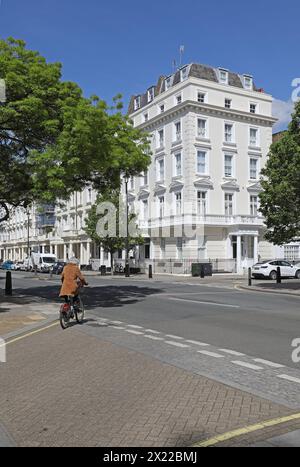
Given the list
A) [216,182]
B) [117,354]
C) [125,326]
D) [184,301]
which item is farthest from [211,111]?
[117,354]

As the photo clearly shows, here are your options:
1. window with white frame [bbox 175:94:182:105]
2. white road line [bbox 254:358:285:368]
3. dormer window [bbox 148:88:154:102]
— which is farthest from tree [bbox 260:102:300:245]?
dormer window [bbox 148:88:154:102]

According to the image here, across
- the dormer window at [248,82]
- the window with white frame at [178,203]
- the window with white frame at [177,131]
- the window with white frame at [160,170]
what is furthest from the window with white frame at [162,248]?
the dormer window at [248,82]

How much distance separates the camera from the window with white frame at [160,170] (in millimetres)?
50519

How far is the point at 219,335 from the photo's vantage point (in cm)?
1074

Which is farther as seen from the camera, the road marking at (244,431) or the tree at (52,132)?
the tree at (52,132)

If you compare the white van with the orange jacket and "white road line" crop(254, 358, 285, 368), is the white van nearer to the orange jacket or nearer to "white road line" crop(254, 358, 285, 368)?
the orange jacket

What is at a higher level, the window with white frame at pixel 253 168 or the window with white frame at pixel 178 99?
the window with white frame at pixel 178 99

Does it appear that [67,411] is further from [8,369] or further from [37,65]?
[37,65]

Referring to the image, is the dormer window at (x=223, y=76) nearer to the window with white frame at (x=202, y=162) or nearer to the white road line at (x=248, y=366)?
the window with white frame at (x=202, y=162)

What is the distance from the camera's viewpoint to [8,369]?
774 centimetres

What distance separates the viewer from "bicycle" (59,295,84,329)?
39.5ft

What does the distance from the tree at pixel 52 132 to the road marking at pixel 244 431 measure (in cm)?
1060

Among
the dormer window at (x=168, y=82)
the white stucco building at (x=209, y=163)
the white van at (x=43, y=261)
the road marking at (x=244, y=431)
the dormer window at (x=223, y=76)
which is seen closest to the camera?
the road marking at (x=244, y=431)

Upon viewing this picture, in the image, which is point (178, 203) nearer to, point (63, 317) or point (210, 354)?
point (63, 317)
